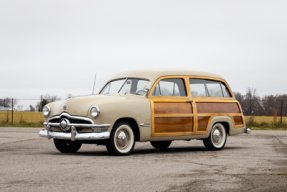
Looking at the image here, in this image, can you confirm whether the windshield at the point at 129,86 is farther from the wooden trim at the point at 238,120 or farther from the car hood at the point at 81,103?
the wooden trim at the point at 238,120

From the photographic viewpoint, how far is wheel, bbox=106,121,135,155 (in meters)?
9.40

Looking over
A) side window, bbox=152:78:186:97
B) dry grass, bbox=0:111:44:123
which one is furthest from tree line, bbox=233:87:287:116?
side window, bbox=152:78:186:97

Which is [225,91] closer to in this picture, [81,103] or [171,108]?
[171,108]

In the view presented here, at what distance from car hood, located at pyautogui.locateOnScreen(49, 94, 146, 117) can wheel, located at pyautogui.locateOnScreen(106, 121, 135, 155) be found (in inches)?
23.1

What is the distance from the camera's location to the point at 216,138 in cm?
1176

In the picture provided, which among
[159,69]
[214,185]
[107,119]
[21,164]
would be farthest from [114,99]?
[214,185]

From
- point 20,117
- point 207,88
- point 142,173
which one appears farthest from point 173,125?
point 20,117

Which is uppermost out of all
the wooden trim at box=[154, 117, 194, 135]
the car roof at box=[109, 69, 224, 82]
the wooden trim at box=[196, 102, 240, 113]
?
the car roof at box=[109, 69, 224, 82]

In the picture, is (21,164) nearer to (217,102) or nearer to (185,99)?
(185,99)

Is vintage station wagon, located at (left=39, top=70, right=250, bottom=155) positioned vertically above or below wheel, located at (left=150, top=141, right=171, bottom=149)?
above

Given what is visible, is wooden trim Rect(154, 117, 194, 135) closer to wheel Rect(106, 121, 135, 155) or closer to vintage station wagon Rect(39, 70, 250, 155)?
vintage station wagon Rect(39, 70, 250, 155)

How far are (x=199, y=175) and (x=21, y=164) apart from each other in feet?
10.5

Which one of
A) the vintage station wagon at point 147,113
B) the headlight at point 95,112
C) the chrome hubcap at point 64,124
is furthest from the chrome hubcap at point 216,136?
the chrome hubcap at point 64,124

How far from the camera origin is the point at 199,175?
6828 millimetres
